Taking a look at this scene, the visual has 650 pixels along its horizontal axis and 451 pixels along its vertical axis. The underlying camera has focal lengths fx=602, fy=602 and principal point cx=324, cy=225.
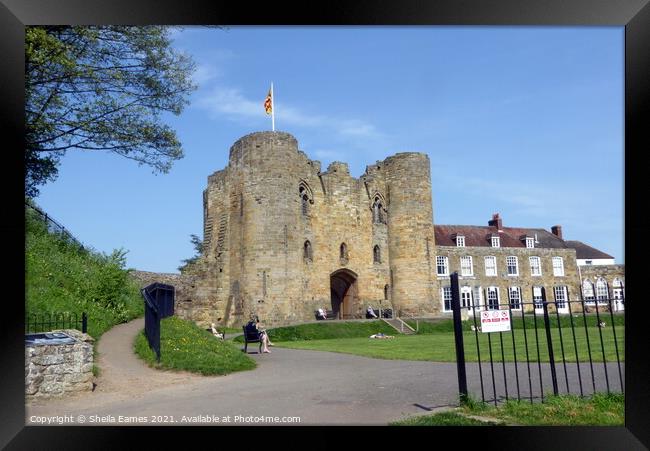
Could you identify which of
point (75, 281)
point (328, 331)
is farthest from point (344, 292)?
point (75, 281)

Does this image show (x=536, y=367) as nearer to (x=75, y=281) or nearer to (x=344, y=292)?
(x=75, y=281)

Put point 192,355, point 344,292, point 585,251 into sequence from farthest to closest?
point 585,251 < point 344,292 < point 192,355

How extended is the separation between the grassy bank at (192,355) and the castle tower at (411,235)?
19.1 meters

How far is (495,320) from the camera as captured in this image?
7691mm

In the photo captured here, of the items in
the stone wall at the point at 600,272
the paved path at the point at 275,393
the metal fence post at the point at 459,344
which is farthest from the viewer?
the stone wall at the point at 600,272

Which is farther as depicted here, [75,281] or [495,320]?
[75,281]

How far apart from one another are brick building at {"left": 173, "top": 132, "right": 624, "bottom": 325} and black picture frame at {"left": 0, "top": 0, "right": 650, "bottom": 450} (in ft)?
58.2

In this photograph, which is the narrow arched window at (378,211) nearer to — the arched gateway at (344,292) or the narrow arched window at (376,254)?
the narrow arched window at (376,254)

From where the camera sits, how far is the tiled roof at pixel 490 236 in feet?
133

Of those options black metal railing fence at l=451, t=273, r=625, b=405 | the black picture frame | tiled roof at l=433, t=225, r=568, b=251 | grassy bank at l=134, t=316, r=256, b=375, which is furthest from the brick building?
the black picture frame

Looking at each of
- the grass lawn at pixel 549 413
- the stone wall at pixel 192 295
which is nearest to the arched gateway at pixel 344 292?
the stone wall at pixel 192 295
